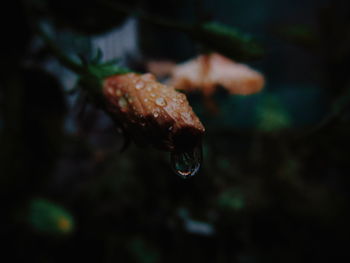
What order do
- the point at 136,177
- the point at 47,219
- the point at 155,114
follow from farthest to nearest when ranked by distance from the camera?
the point at 136,177, the point at 47,219, the point at 155,114

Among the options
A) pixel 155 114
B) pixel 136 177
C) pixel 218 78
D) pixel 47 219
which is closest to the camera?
pixel 155 114

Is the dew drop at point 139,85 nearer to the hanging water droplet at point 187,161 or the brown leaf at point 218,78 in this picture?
the hanging water droplet at point 187,161

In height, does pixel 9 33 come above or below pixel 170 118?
below

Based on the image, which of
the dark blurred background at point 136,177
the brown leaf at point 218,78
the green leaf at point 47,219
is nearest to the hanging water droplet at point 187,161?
the dark blurred background at point 136,177

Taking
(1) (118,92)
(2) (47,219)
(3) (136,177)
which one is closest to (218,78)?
(3) (136,177)

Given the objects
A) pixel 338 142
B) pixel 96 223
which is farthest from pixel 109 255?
pixel 338 142

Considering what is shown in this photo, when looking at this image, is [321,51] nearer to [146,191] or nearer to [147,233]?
[146,191]

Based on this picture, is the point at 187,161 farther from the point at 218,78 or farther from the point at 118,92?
the point at 218,78
